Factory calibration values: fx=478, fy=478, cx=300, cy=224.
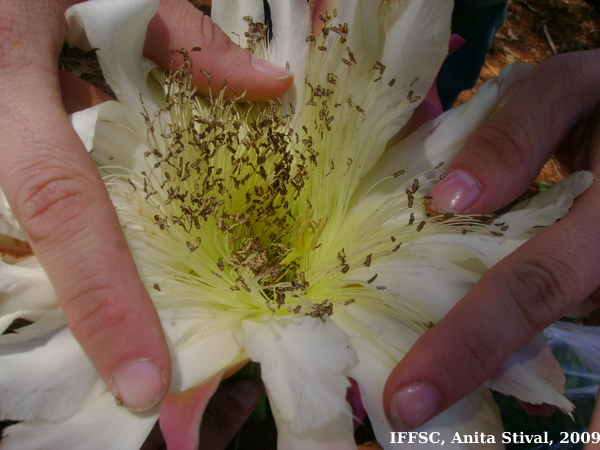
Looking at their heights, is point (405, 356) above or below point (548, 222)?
below

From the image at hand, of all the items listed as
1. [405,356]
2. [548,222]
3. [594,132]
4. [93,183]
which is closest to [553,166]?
[594,132]

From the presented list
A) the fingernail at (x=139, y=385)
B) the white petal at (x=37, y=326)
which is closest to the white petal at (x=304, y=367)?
the fingernail at (x=139, y=385)

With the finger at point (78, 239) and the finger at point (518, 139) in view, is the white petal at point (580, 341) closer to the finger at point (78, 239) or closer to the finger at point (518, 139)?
the finger at point (518, 139)

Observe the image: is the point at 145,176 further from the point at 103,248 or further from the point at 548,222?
the point at 548,222

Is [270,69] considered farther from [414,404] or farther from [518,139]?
[414,404]

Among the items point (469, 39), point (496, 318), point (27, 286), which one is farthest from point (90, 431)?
point (469, 39)

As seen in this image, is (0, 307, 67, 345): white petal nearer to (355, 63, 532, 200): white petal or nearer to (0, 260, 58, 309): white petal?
(0, 260, 58, 309): white petal
